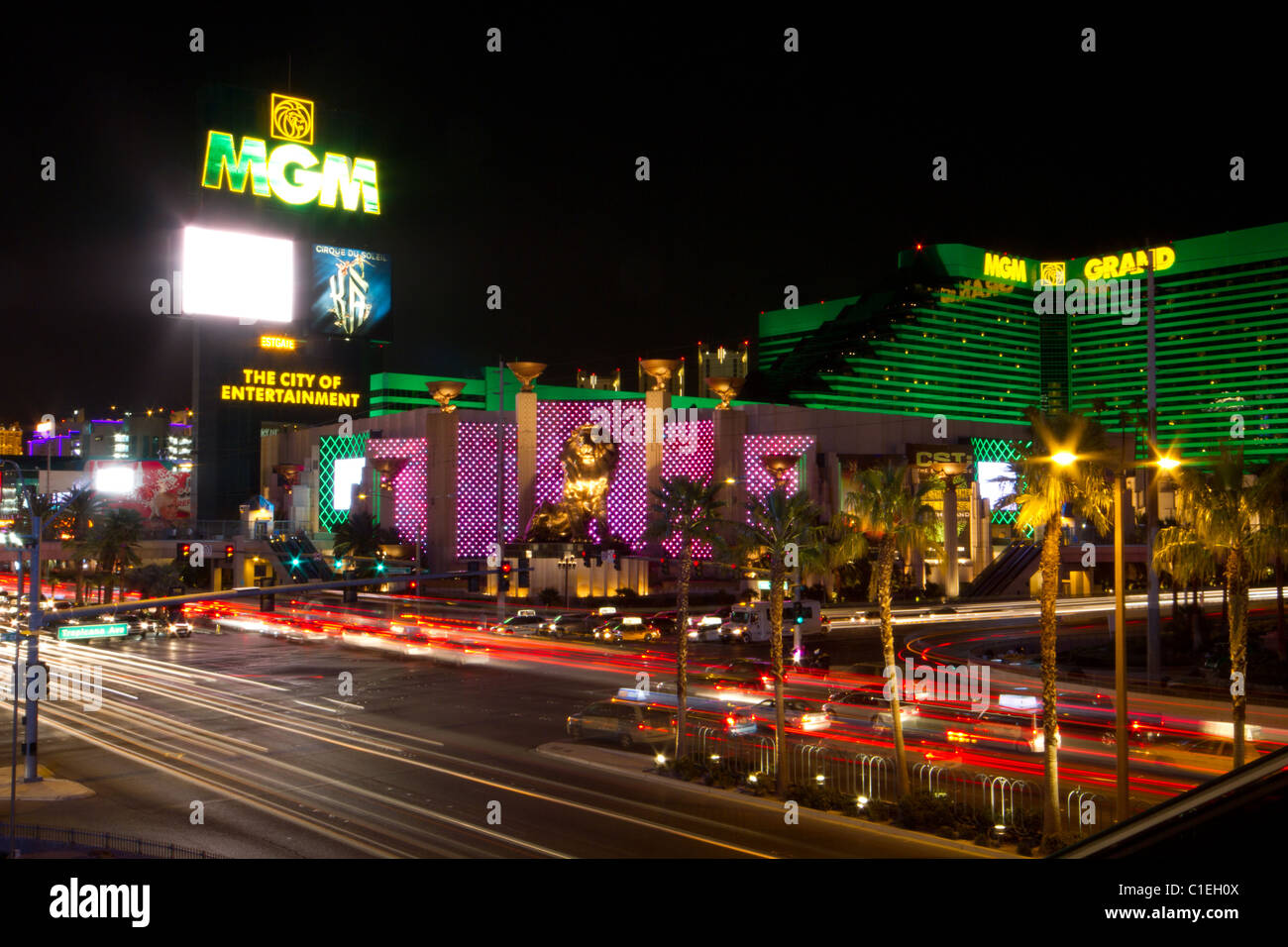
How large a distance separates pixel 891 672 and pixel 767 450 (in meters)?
53.1

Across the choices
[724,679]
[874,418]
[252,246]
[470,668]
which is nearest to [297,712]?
[470,668]

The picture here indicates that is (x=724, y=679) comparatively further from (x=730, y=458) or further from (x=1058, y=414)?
(x=730, y=458)

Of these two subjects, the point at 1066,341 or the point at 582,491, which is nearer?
the point at 582,491

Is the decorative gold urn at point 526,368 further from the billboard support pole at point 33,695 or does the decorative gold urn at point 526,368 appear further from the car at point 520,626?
the billboard support pole at point 33,695

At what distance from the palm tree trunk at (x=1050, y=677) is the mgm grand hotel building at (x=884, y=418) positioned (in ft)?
8.56

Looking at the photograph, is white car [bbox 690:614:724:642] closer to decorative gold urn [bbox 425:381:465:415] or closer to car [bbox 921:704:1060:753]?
car [bbox 921:704:1060:753]

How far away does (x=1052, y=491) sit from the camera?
62.1 ft

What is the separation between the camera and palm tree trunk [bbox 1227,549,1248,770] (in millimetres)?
19094

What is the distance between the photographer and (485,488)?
75.8 metres

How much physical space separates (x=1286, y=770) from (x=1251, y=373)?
161052mm

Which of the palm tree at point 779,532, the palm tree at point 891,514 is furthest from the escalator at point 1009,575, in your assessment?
the palm tree at point 779,532
